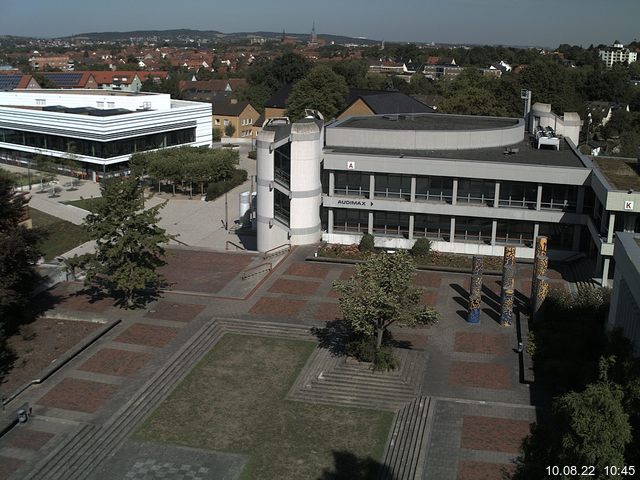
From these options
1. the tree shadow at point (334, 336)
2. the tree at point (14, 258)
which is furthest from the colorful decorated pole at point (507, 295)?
the tree at point (14, 258)

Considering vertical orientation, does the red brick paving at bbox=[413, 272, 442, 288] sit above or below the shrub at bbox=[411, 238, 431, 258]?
below

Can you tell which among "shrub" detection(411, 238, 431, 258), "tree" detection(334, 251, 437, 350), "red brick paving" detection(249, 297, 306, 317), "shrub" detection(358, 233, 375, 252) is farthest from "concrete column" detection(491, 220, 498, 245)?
"tree" detection(334, 251, 437, 350)

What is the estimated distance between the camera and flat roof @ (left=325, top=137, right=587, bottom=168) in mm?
42344

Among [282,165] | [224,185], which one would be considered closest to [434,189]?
[282,165]

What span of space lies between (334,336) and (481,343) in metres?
6.13

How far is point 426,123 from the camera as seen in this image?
5119cm

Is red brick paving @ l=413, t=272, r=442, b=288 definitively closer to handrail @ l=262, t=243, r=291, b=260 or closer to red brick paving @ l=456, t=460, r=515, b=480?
handrail @ l=262, t=243, r=291, b=260

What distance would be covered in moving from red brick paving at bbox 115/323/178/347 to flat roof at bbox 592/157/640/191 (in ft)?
73.9

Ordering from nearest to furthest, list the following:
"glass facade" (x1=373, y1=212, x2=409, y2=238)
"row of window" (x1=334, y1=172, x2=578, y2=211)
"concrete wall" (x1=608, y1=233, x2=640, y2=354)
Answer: "concrete wall" (x1=608, y1=233, x2=640, y2=354) → "row of window" (x1=334, y1=172, x2=578, y2=211) → "glass facade" (x1=373, y1=212, x2=409, y2=238)

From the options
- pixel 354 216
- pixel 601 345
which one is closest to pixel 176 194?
pixel 354 216

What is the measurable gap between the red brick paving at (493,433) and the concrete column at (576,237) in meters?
19.3

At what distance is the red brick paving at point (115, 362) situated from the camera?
27188 millimetres

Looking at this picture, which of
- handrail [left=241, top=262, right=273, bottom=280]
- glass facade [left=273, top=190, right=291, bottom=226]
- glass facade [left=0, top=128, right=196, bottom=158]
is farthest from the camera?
glass facade [left=0, top=128, right=196, bottom=158]

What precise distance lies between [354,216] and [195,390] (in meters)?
20.3
